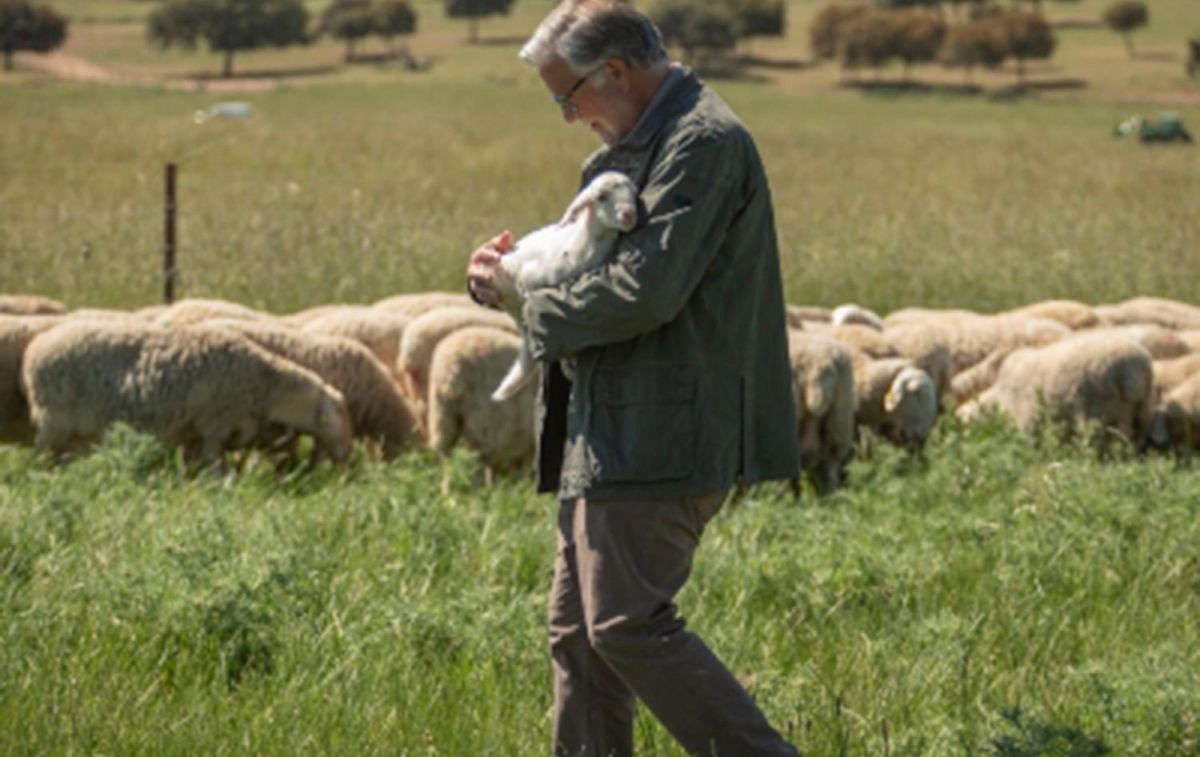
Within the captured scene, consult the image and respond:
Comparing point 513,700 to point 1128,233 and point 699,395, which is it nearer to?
point 699,395

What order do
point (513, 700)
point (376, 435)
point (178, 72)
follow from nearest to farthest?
point (513, 700) < point (376, 435) < point (178, 72)

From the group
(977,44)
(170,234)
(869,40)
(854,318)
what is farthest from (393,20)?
(854,318)

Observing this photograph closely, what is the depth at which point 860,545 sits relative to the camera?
790 cm

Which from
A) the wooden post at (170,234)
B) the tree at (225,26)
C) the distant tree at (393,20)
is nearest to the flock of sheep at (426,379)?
the wooden post at (170,234)

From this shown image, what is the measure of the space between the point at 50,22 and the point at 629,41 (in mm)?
49627

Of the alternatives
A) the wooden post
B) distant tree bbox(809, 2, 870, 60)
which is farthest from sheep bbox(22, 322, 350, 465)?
distant tree bbox(809, 2, 870, 60)

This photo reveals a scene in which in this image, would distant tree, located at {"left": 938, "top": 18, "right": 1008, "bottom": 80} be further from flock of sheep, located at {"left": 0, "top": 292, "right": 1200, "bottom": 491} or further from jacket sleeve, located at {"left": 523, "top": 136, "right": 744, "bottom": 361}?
jacket sleeve, located at {"left": 523, "top": 136, "right": 744, "bottom": 361}

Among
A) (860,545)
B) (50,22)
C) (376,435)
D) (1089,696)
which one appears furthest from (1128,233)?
(50,22)

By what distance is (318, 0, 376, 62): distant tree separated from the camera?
82062 mm

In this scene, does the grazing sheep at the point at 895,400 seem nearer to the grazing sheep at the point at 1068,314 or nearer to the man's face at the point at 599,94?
the grazing sheep at the point at 1068,314

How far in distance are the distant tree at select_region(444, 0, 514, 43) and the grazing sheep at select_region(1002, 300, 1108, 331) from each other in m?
74.3

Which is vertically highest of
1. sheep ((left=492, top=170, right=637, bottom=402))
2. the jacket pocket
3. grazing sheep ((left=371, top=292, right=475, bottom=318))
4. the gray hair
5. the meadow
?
the gray hair

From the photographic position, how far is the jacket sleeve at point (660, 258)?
15.5ft

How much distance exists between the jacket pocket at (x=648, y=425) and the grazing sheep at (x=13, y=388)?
6588 millimetres
